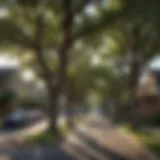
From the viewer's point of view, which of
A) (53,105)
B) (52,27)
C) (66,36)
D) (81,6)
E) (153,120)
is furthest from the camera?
(153,120)

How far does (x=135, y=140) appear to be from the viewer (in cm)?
2127

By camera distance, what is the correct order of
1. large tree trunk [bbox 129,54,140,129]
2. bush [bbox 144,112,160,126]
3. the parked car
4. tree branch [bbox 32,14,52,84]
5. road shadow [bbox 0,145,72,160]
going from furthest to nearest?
bush [bbox 144,112,160,126] → the parked car → large tree trunk [bbox 129,54,140,129] → tree branch [bbox 32,14,52,84] → road shadow [bbox 0,145,72,160]

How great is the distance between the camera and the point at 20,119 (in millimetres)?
31594

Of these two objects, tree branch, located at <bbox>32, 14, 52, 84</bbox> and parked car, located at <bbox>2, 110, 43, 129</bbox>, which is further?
parked car, located at <bbox>2, 110, 43, 129</bbox>

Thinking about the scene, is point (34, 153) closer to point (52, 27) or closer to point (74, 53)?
point (52, 27)

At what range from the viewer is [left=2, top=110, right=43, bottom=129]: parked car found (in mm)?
30312

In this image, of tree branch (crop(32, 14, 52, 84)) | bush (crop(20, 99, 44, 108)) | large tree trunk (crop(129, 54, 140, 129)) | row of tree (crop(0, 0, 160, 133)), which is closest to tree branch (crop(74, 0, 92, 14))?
row of tree (crop(0, 0, 160, 133))

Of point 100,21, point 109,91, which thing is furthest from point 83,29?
point 109,91

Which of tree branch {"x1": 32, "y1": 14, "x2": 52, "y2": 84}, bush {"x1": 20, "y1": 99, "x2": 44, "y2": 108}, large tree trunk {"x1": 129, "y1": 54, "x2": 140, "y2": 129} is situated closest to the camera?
tree branch {"x1": 32, "y1": 14, "x2": 52, "y2": 84}

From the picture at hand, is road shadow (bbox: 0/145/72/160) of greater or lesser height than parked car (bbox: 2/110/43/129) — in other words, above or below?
below

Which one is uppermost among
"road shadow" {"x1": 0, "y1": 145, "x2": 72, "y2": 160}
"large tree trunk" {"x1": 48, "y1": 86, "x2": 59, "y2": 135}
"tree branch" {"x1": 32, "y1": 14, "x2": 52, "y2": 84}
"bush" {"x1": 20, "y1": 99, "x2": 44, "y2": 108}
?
"bush" {"x1": 20, "y1": 99, "x2": 44, "y2": 108}

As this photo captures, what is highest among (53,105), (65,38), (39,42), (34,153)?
(39,42)

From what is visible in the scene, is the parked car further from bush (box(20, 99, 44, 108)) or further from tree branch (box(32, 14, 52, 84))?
tree branch (box(32, 14, 52, 84))

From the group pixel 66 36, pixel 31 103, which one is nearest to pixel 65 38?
pixel 66 36
